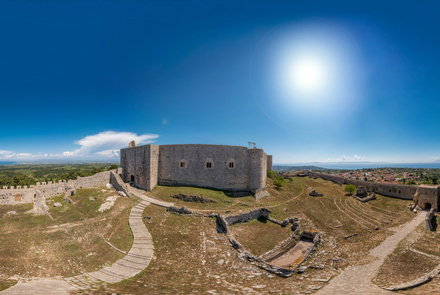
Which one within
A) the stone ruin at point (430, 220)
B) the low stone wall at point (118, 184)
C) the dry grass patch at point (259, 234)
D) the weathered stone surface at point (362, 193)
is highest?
the low stone wall at point (118, 184)

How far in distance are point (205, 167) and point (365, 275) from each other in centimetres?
2454

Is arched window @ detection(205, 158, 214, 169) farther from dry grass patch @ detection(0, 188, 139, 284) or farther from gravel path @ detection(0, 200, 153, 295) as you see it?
gravel path @ detection(0, 200, 153, 295)

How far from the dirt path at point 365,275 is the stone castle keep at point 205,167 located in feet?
56.3

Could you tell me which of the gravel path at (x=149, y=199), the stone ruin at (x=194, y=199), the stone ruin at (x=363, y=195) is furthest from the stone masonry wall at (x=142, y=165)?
the stone ruin at (x=363, y=195)

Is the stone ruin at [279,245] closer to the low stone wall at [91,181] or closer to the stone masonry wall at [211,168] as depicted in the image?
the stone masonry wall at [211,168]

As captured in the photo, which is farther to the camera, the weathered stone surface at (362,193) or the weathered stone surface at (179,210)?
the weathered stone surface at (362,193)

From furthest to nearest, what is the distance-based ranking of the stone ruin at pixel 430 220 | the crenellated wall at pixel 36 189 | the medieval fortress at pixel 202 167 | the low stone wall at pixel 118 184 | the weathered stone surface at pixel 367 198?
the weathered stone surface at pixel 367 198
the medieval fortress at pixel 202 167
the low stone wall at pixel 118 184
the stone ruin at pixel 430 220
the crenellated wall at pixel 36 189

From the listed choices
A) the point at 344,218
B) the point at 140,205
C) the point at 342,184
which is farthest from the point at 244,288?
the point at 342,184

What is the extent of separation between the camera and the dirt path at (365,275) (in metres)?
10.0

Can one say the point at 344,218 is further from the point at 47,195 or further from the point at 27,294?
the point at 47,195

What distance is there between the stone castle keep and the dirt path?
17.2 meters

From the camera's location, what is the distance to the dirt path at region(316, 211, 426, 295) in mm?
10023

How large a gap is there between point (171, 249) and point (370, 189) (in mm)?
48453

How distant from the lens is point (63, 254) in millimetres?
14188
